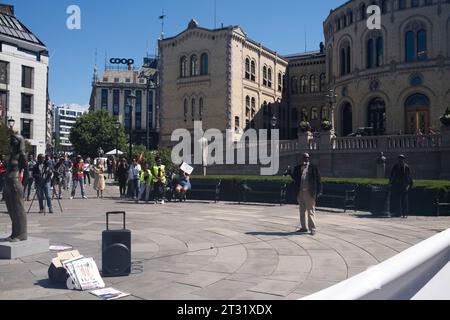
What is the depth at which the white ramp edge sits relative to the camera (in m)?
3.17

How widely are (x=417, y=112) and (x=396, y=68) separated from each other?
4.21 meters

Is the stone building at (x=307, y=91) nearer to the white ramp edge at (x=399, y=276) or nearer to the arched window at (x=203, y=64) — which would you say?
the arched window at (x=203, y=64)

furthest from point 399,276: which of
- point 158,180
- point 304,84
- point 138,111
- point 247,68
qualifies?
point 138,111

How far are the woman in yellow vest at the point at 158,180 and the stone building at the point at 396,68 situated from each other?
25.1 m

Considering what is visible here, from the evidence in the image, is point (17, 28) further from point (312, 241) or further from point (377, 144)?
point (312, 241)

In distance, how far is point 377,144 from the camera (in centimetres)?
2712

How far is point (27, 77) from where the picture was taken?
164ft

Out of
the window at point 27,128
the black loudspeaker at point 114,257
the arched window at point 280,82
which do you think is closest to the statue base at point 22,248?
the black loudspeaker at point 114,257

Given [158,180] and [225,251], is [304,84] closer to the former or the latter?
[158,180]

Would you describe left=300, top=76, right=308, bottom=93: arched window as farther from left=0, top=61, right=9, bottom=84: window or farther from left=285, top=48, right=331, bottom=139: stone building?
left=0, top=61, right=9, bottom=84: window

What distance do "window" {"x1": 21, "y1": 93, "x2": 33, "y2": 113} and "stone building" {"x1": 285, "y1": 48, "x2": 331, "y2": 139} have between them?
109 ft

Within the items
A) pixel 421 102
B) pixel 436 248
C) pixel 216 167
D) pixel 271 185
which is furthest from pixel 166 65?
pixel 436 248

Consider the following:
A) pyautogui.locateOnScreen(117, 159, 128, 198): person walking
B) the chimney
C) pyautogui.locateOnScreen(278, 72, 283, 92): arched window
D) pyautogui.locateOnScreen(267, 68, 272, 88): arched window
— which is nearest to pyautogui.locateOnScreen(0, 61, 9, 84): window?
the chimney

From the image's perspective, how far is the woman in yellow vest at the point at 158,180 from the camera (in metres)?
19.1
